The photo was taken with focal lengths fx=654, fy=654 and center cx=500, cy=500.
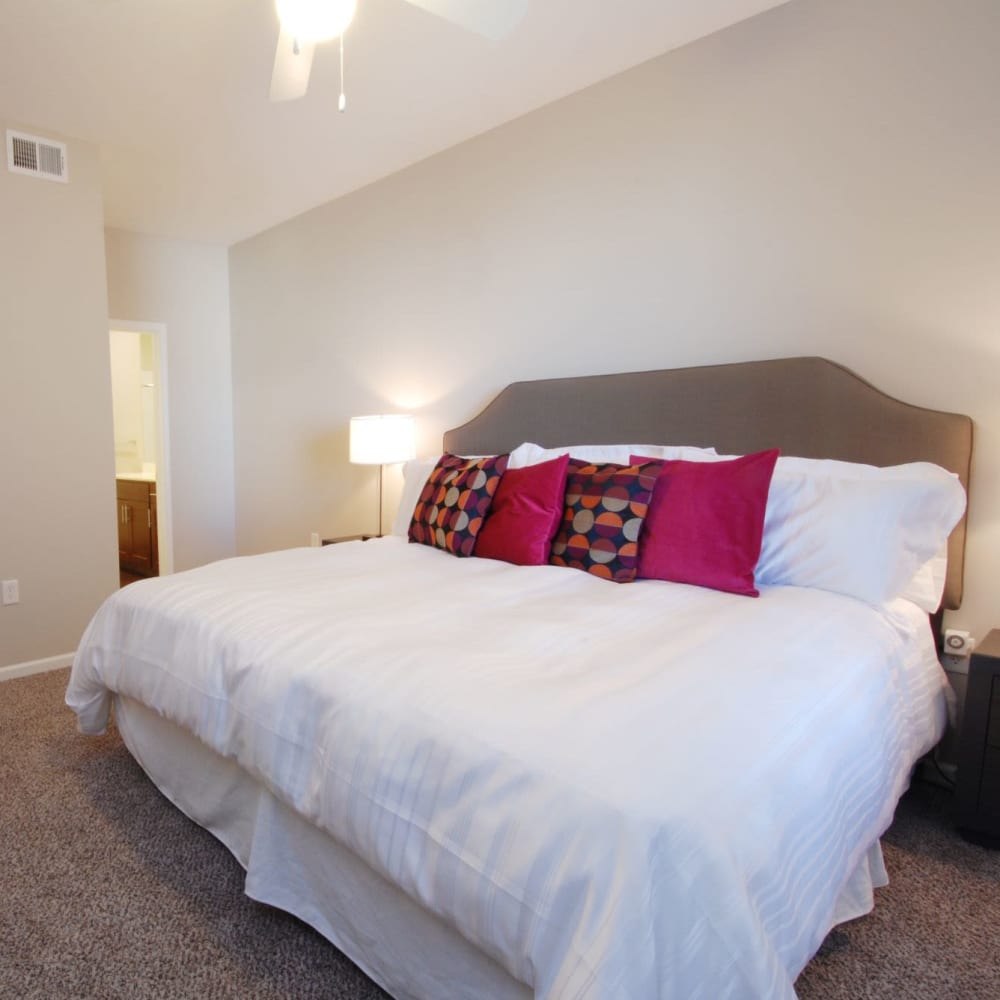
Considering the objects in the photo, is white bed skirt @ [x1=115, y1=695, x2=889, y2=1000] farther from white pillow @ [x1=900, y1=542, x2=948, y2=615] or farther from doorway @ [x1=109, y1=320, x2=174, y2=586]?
doorway @ [x1=109, y1=320, x2=174, y2=586]

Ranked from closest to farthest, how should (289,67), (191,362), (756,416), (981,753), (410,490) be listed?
1. (981,753)
2. (289,67)
3. (756,416)
4. (410,490)
5. (191,362)

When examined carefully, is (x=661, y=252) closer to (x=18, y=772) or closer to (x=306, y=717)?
A: (x=306, y=717)

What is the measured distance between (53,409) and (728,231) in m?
3.12

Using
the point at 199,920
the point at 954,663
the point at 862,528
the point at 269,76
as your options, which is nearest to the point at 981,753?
the point at 954,663

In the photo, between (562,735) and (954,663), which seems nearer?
(562,735)

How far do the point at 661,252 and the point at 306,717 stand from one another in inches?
85.0

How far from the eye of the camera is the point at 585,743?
0.96 m

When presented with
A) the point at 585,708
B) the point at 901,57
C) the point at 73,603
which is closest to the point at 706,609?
the point at 585,708

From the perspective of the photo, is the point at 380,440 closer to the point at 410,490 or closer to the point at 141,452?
the point at 410,490

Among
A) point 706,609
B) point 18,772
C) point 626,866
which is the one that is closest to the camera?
point 626,866

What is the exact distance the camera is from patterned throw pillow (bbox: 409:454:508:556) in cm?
242

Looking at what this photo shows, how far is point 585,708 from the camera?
1054 mm

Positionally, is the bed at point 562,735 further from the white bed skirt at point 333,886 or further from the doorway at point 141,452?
the doorway at point 141,452

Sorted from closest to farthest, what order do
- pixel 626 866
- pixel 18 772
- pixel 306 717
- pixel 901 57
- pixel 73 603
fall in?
pixel 626 866
pixel 306 717
pixel 901 57
pixel 18 772
pixel 73 603
